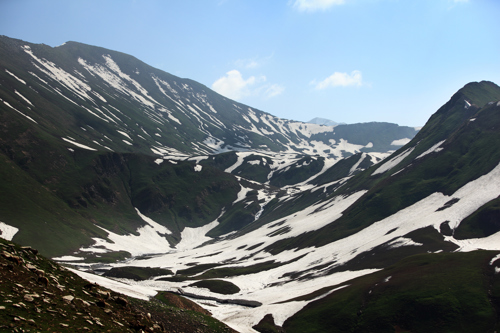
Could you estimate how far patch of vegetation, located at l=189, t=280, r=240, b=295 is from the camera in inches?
3737

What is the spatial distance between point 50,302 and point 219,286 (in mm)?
82262

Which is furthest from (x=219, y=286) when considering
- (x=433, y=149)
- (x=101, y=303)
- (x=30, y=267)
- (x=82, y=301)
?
(x=433, y=149)

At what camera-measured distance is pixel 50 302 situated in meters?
19.8

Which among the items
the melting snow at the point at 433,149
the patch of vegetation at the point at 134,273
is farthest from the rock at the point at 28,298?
the melting snow at the point at 433,149

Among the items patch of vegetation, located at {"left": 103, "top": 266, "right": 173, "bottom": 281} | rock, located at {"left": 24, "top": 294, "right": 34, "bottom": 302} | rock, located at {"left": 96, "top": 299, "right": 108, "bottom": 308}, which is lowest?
patch of vegetation, located at {"left": 103, "top": 266, "right": 173, "bottom": 281}

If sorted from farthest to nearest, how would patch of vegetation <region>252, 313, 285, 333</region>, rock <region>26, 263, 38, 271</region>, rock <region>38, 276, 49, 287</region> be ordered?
patch of vegetation <region>252, 313, 285, 333</region>, rock <region>26, 263, 38, 271</region>, rock <region>38, 276, 49, 287</region>

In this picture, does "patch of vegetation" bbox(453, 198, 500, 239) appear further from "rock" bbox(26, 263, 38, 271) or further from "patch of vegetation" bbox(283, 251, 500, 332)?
"rock" bbox(26, 263, 38, 271)

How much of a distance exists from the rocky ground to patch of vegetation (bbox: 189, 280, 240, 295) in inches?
2831

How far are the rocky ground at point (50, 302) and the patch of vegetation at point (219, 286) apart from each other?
7192cm

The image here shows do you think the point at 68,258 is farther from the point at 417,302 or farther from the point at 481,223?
the point at 481,223

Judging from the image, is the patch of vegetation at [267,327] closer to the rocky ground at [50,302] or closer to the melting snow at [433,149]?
the rocky ground at [50,302]

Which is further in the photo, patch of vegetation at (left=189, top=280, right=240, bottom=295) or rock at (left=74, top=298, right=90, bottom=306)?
patch of vegetation at (left=189, top=280, right=240, bottom=295)

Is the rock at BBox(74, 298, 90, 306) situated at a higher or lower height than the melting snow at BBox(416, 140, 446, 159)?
lower

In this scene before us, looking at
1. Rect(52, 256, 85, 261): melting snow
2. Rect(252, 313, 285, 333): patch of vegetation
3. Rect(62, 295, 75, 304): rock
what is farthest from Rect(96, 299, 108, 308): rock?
Rect(52, 256, 85, 261): melting snow
